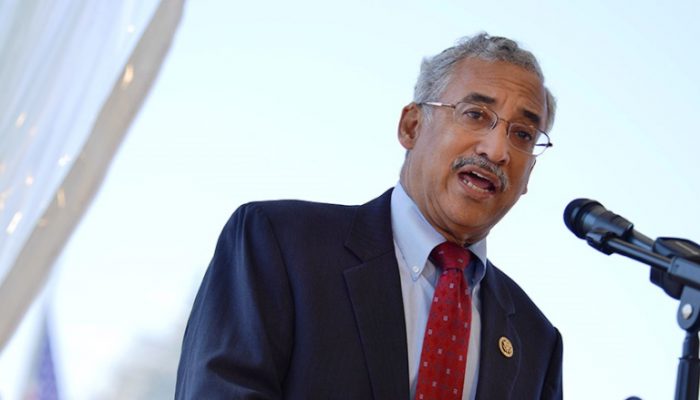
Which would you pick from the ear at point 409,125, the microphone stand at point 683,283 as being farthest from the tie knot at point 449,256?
the microphone stand at point 683,283

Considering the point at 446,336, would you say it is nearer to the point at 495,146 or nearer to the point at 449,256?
the point at 449,256

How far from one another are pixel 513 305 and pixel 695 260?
1.01 meters

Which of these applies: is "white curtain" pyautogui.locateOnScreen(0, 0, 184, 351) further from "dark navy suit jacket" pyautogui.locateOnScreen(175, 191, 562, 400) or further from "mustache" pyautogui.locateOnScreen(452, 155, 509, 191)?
"mustache" pyautogui.locateOnScreen(452, 155, 509, 191)

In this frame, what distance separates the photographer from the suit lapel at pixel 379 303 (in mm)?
2266

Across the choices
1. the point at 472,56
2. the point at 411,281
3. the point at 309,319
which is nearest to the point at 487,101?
the point at 472,56

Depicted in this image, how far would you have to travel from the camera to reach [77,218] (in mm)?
2420

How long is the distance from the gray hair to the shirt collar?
0.26 m

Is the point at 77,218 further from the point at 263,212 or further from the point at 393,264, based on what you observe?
the point at 393,264

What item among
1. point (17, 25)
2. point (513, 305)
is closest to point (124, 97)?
point (17, 25)

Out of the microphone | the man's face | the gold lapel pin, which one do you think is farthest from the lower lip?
the microphone

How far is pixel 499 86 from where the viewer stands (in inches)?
106

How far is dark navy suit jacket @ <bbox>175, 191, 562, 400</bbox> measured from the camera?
7.21ft

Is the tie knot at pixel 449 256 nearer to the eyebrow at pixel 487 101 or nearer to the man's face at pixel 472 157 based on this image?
the man's face at pixel 472 157

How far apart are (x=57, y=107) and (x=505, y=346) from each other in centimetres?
119
